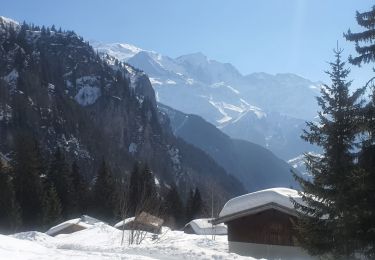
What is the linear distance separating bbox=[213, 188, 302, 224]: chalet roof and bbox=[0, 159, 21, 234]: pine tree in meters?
36.9

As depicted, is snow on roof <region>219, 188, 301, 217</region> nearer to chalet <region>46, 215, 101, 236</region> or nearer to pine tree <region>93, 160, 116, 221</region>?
chalet <region>46, 215, 101, 236</region>

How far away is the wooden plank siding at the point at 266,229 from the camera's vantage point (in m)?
29.0

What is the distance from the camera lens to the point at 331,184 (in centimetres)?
1911

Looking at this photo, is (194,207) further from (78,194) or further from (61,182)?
(61,182)

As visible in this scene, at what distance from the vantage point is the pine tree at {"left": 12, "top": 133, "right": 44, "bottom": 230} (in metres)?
66.6

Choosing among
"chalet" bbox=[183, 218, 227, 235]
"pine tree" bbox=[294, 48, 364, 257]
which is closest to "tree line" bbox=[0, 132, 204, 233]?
"chalet" bbox=[183, 218, 227, 235]

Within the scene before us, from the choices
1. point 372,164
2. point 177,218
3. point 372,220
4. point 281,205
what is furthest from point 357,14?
point 177,218

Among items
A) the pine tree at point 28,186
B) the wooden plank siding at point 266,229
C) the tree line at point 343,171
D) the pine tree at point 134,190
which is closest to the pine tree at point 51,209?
the pine tree at point 28,186

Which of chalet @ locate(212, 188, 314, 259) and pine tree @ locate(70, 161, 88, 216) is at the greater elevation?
pine tree @ locate(70, 161, 88, 216)

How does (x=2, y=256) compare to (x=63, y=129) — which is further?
(x=63, y=129)

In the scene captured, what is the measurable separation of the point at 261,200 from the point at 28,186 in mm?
46217

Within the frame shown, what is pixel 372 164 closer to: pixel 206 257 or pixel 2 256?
pixel 206 257

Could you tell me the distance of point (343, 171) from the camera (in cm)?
1897

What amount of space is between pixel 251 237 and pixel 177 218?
193 ft
